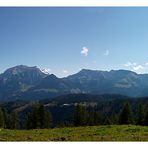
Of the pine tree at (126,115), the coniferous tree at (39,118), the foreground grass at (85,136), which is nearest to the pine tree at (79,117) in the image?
the coniferous tree at (39,118)

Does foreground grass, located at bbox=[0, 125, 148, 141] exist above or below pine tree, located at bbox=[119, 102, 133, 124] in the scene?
above

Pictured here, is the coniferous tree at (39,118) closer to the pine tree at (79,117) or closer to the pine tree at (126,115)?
the pine tree at (79,117)

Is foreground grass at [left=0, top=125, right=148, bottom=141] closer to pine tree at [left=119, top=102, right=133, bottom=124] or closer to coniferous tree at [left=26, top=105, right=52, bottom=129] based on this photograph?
pine tree at [left=119, top=102, right=133, bottom=124]

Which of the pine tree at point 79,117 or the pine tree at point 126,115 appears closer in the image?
the pine tree at point 126,115

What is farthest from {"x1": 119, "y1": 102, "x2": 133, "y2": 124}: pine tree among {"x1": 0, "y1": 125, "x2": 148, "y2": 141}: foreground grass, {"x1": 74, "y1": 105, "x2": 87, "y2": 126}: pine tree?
{"x1": 0, "y1": 125, "x2": 148, "y2": 141}: foreground grass

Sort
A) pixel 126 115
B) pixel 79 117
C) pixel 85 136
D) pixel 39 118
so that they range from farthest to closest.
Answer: pixel 79 117, pixel 39 118, pixel 126 115, pixel 85 136

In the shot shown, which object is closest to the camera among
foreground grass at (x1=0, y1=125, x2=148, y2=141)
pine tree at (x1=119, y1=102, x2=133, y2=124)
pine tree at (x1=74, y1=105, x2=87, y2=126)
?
foreground grass at (x1=0, y1=125, x2=148, y2=141)

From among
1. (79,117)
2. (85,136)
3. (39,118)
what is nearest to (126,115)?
(79,117)

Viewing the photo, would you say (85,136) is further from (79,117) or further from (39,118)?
(79,117)

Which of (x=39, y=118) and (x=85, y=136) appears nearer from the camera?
(x=85, y=136)

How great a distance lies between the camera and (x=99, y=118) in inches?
3654

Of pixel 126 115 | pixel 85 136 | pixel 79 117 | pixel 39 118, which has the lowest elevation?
pixel 79 117
